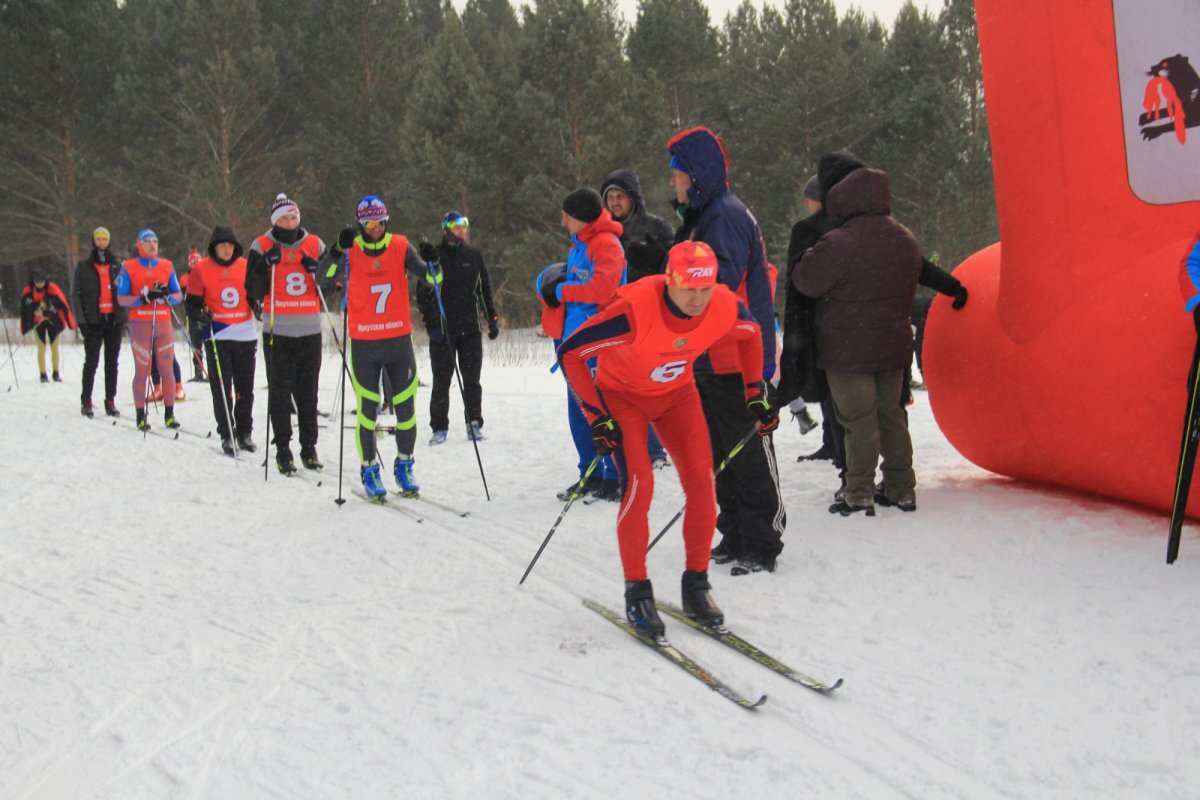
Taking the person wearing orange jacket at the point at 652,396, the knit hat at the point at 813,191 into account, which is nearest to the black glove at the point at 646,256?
the knit hat at the point at 813,191

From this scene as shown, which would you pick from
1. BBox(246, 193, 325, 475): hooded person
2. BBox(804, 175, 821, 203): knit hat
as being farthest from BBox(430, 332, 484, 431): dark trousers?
BBox(804, 175, 821, 203): knit hat

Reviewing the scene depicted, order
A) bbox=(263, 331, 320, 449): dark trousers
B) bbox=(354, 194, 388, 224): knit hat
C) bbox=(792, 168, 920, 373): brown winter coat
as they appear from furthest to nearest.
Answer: bbox=(263, 331, 320, 449): dark trousers → bbox=(354, 194, 388, 224): knit hat → bbox=(792, 168, 920, 373): brown winter coat

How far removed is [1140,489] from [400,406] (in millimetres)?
4646

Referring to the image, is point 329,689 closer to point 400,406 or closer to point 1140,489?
point 400,406

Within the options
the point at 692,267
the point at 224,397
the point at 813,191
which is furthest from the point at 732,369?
the point at 224,397

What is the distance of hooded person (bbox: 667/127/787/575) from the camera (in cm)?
516

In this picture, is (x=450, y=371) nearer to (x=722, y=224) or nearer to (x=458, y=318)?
(x=458, y=318)

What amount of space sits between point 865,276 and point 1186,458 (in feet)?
6.02

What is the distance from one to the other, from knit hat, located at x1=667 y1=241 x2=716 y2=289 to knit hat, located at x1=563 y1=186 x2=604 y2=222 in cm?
214

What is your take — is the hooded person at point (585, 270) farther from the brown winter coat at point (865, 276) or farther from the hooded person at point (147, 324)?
the hooded person at point (147, 324)

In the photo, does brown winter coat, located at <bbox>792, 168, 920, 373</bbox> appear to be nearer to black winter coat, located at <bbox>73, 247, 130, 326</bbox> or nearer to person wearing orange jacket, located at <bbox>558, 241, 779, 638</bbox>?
person wearing orange jacket, located at <bbox>558, 241, 779, 638</bbox>

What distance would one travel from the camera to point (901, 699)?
3.61 metres

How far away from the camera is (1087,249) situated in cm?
524

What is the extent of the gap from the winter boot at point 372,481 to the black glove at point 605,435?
3.29 m
